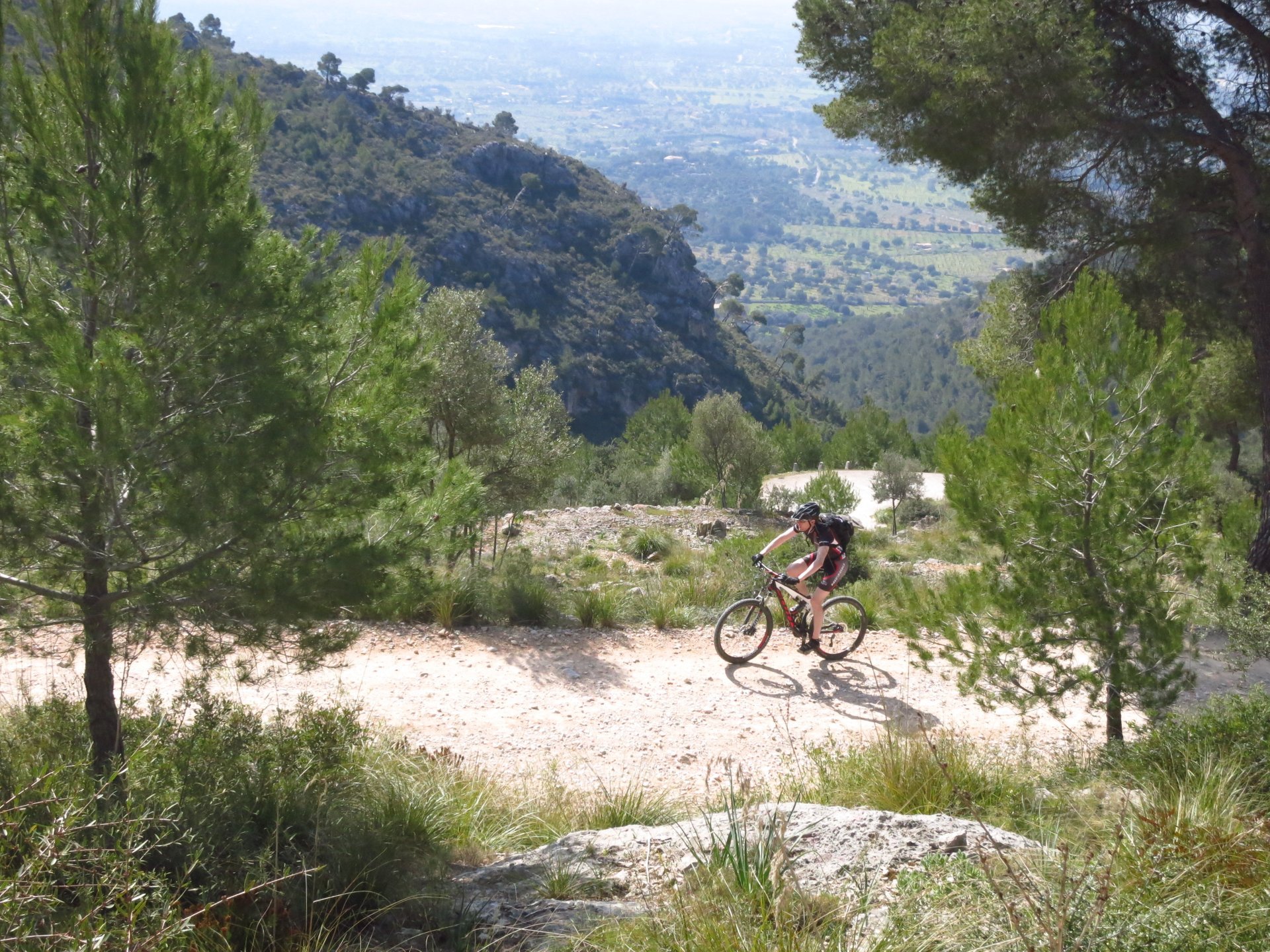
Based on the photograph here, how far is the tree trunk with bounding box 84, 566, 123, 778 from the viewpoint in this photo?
153 inches

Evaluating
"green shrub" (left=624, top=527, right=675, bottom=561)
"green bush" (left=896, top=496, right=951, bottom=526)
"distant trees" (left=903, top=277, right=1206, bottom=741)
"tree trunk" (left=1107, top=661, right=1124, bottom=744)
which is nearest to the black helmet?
"distant trees" (left=903, top=277, right=1206, bottom=741)

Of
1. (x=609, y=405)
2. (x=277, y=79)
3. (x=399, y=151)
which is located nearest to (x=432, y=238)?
(x=399, y=151)

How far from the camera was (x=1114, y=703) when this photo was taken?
5461 mm

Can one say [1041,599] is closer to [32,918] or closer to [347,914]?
[347,914]

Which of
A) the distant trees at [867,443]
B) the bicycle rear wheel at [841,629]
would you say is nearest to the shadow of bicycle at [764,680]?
the bicycle rear wheel at [841,629]

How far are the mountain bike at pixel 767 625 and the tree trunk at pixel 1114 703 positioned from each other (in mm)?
2869

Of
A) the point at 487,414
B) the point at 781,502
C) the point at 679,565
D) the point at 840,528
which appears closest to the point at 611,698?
the point at 840,528

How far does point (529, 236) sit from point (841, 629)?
7341cm

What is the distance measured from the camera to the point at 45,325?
3.59 m

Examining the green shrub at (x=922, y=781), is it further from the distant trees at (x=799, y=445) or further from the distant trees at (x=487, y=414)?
the distant trees at (x=799, y=445)

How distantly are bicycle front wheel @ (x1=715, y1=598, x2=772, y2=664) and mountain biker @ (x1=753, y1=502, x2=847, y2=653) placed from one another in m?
0.39

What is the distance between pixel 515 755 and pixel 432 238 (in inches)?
2660

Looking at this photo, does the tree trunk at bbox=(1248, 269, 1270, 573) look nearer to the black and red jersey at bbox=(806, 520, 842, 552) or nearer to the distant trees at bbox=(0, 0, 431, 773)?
the black and red jersey at bbox=(806, 520, 842, 552)

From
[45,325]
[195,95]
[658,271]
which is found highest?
[658,271]
